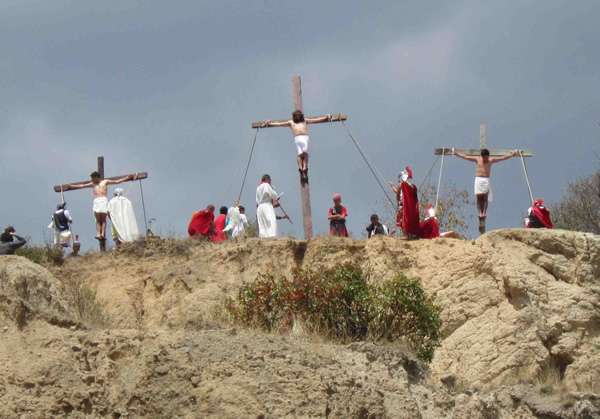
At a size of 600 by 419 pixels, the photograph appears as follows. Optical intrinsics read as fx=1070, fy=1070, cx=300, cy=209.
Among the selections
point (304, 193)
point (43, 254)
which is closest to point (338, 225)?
point (304, 193)

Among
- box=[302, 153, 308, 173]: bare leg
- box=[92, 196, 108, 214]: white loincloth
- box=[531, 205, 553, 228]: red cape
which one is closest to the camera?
box=[531, 205, 553, 228]: red cape

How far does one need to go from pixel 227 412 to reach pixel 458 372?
654cm

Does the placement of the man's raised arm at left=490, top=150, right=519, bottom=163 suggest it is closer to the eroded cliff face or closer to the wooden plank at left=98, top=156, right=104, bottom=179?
the eroded cliff face

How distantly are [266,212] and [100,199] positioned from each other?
12.4ft

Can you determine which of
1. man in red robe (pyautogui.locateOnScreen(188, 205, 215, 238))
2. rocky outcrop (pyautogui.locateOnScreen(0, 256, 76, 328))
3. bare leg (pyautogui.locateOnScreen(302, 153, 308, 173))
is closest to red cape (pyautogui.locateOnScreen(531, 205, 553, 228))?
bare leg (pyautogui.locateOnScreen(302, 153, 308, 173))

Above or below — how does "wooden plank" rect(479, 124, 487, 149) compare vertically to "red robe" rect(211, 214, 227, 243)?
above

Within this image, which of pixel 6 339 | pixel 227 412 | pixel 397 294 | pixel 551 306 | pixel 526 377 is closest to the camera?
pixel 227 412

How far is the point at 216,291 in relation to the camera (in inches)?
765

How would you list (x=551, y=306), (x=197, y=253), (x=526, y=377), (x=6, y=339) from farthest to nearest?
(x=197, y=253) → (x=551, y=306) → (x=526, y=377) → (x=6, y=339)

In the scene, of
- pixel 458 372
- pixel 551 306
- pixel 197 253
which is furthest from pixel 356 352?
pixel 197 253

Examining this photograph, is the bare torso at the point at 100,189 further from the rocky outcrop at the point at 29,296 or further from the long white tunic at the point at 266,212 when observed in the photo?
the rocky outcrop at the point at 29,296

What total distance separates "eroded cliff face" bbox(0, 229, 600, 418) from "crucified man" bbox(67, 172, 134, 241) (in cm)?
108

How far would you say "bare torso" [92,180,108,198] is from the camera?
75.6 ft

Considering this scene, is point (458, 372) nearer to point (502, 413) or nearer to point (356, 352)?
point (502, 413)
